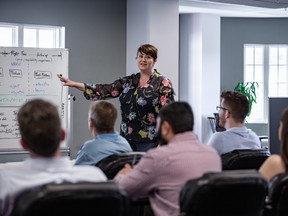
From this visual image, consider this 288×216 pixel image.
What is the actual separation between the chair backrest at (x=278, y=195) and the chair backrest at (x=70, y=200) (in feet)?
2.54

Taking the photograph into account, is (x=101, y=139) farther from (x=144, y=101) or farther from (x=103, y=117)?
(x=144, y=101)

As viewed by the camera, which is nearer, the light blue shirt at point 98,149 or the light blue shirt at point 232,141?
the light blue shirt at point 98,149

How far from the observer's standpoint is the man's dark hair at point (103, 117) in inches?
116

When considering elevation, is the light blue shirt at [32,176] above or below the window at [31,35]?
below

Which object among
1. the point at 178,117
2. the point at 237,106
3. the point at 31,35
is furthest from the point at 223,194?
the point at 31,35

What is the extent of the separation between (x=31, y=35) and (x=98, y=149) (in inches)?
179

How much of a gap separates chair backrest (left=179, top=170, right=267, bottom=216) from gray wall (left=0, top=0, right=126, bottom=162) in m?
4.81

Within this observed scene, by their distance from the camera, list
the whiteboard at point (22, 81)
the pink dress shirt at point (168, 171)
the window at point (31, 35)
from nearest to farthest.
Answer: the pink dress shirt at point (168, 171) → the whiteboard at point (22, 81) → the window at point (31, 35)

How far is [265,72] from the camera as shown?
423 inches

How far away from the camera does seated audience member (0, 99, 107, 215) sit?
1.93m

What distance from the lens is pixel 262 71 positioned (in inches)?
424

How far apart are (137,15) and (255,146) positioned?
3.93 meters

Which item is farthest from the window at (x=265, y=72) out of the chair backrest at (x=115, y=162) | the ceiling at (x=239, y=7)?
the chair backrest at (x=115, y=162)

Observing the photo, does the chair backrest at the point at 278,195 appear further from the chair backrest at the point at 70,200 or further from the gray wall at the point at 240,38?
the gray wall at the point at 240,38
